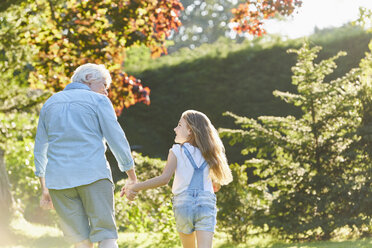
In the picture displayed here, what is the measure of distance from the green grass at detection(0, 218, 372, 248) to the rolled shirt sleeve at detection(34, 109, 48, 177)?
3.55 metres

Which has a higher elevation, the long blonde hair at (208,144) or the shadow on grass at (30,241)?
the long blonde hair at (208,144)

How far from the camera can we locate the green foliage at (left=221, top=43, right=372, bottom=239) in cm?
655

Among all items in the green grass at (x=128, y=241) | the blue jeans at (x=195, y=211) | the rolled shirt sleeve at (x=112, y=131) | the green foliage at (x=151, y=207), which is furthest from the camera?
the green foliage at (x=151, y=207)

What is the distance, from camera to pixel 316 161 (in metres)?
6.86

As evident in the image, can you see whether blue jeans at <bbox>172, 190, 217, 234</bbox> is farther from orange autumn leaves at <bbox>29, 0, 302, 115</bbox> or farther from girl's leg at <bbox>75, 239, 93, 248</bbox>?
orange autumn leaves at <bbox>29, 0, 302, 115</bbox>

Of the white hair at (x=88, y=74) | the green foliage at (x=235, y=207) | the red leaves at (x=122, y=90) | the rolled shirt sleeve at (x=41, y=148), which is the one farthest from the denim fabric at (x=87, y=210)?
the red leaves at (x=122, y=90)

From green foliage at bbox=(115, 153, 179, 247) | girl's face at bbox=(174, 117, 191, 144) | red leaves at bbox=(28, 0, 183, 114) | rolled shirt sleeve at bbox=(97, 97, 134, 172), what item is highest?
red leaves at bbox=(28, 0, 183, 114)

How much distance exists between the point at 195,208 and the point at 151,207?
14.4 feet

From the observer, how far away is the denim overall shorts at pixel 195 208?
3488mm

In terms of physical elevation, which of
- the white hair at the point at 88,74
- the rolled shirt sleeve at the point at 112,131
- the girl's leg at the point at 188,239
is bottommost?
the girl's leg at the point at 188,239

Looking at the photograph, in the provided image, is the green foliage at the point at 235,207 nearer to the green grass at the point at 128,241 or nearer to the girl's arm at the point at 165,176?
the green grass at the point at 128,241

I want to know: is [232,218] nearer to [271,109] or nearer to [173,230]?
[173,230]

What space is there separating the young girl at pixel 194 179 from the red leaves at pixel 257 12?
2.86m

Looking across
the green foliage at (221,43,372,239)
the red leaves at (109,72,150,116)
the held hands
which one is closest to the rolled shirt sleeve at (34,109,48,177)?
the held hands
